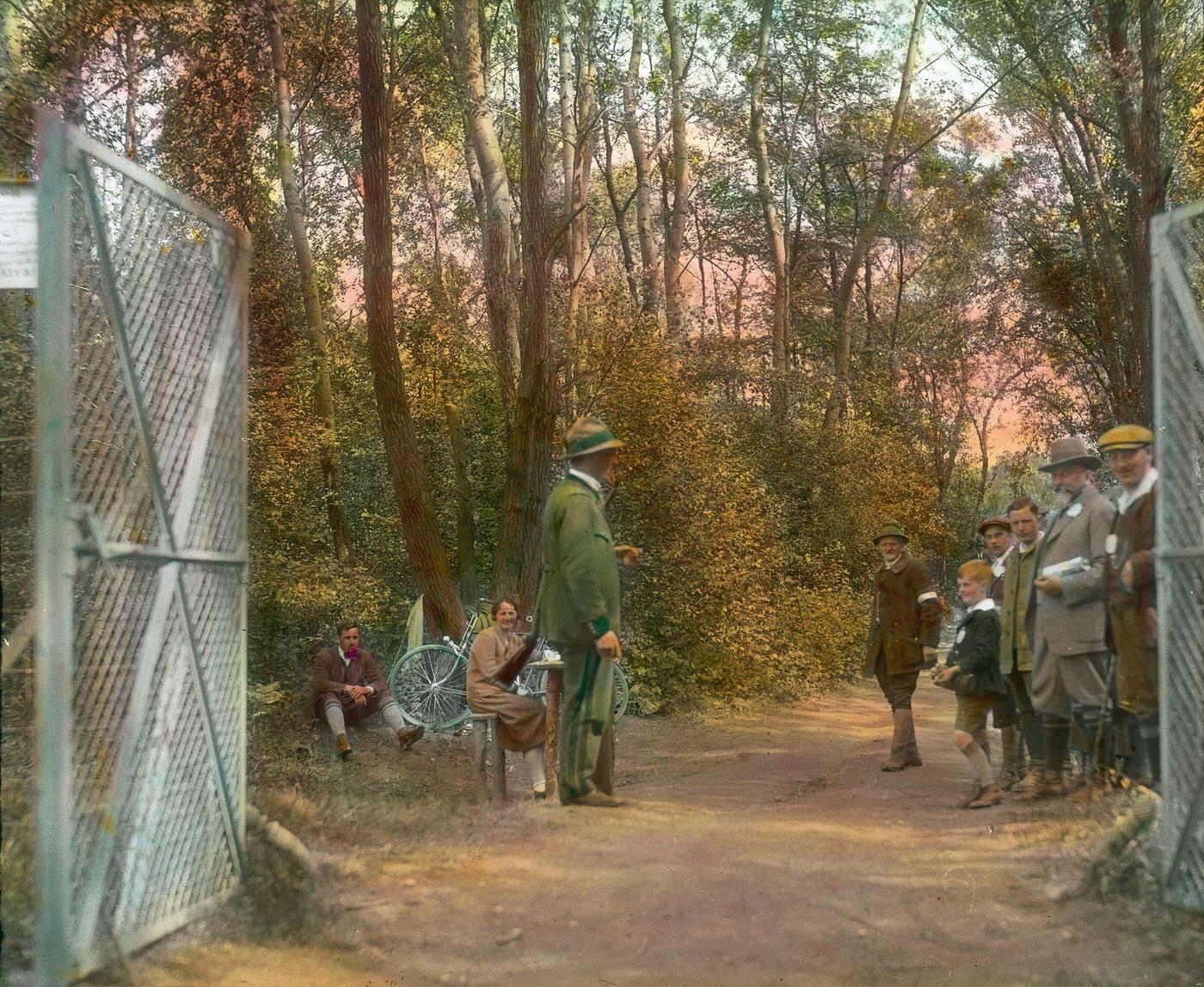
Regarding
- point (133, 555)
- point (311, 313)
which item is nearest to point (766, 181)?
point (311, 313)

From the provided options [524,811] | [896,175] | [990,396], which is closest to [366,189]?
[524,811]

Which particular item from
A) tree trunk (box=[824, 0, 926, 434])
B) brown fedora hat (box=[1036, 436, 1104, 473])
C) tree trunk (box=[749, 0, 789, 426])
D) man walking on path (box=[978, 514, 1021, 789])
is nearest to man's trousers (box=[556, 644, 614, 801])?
brown fedora hat (box=[1036, 436, 1104, 473])

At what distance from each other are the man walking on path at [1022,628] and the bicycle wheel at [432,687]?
6.22m

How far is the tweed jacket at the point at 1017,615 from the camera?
9.04 meters

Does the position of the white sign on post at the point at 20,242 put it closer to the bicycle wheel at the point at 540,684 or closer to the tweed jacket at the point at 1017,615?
the tweed jacket at the point at 1017,615

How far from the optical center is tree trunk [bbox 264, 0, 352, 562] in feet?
56.6

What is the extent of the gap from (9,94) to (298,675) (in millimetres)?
6656

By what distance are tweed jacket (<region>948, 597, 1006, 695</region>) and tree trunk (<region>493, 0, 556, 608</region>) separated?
16.9 ft

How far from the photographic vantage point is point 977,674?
9.34 meters

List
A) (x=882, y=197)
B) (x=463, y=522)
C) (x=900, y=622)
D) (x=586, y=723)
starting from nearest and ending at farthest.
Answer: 1. (x=586, y=723)
2. (x=900, y=622)
3. (x=463, y=522)
4. (x=882, y=197)

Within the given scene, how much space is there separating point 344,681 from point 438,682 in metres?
1.76

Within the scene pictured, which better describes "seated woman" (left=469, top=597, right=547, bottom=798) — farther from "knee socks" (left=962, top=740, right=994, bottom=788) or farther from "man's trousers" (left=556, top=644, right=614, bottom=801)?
"knee socks" (left=962, top=740, right=994, bottom=788)

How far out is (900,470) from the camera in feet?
Result: 80.1

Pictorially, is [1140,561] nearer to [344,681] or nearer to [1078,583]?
[1078,583]
